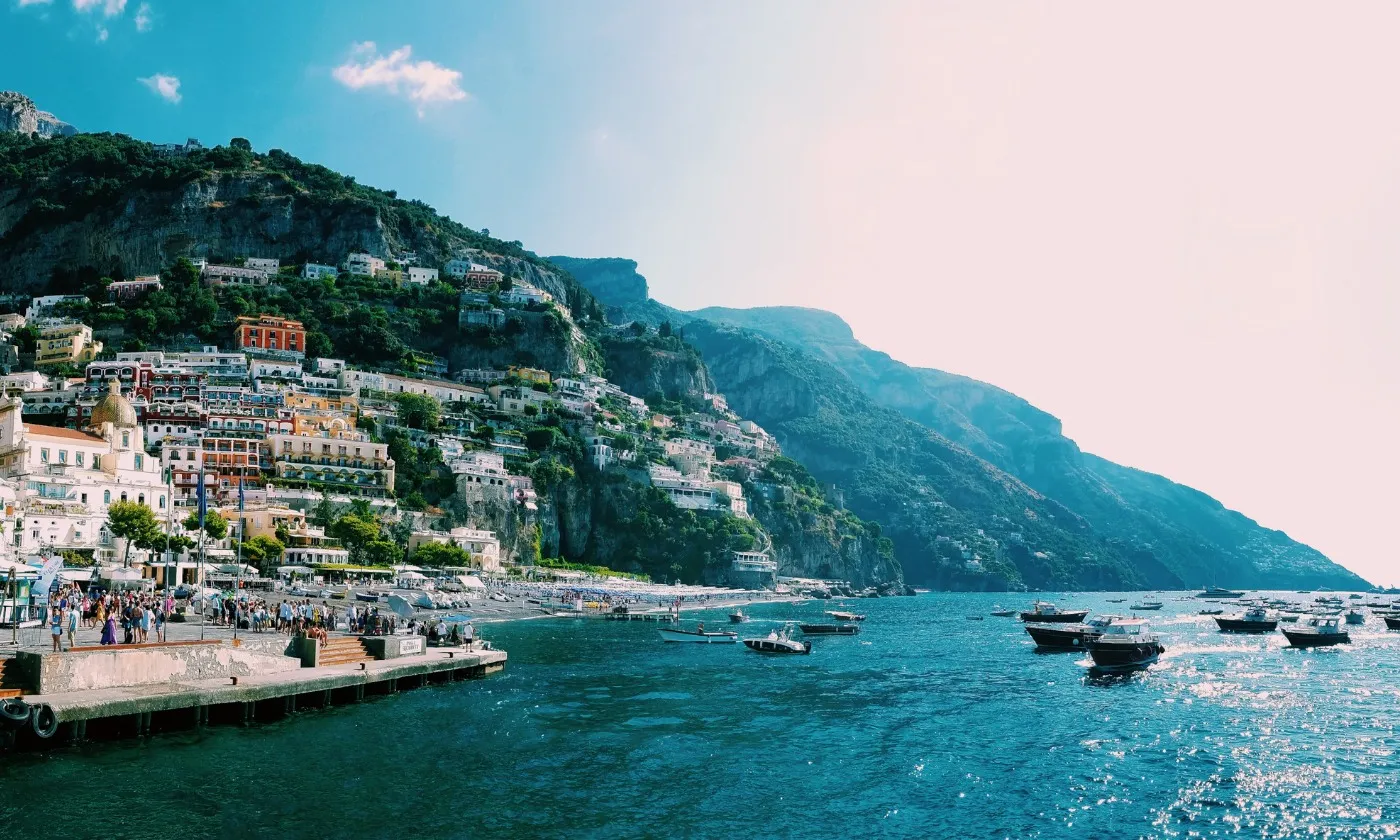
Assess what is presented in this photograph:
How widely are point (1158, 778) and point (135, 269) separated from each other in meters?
172

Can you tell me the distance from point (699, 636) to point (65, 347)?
10069 centimetres

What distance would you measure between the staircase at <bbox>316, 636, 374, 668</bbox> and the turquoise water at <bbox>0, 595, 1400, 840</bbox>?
9.86ft

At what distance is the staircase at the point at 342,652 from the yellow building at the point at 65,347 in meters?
102

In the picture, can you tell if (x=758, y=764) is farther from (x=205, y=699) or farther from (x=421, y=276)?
(x=421, y=276)

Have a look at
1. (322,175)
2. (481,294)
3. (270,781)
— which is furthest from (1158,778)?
→ (322,175)

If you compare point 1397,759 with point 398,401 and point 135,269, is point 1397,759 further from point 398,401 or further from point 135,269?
point 135,269

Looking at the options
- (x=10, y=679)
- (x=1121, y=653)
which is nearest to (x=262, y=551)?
(x=10, y=679)

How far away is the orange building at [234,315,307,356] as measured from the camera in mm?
129125

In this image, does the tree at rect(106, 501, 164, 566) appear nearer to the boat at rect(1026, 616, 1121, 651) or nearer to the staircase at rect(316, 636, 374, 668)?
the staircase at rect(316, 636, 374, 668)

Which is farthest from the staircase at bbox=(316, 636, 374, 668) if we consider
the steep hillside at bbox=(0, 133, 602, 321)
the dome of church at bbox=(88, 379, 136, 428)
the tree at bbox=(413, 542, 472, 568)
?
the steep hillside at bbox=(0, 133, 602, 321)

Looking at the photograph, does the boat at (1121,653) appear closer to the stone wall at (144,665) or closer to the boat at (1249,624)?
the boat at (1249,624)

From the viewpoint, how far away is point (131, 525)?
61156 millimetres

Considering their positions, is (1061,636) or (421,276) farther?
(421,276)

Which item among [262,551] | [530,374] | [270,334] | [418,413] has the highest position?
[270,334]
